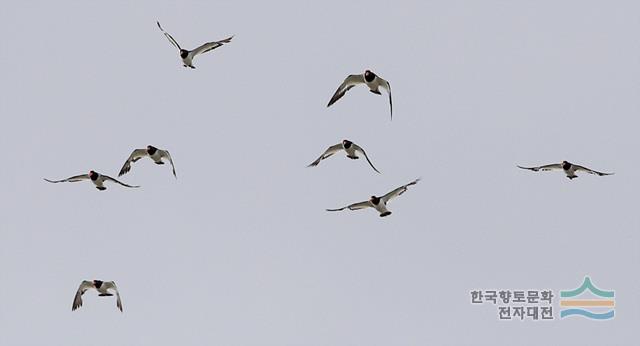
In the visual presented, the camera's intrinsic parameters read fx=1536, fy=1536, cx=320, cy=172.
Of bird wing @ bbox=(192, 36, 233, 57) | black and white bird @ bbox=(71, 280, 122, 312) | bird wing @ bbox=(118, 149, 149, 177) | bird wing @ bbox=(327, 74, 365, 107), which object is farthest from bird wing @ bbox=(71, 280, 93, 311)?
bird wing @ bbox=(327, 74, 365, 107)

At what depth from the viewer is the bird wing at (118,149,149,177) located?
54.2 m

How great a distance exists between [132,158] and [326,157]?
784cm

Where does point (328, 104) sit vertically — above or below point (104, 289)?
above

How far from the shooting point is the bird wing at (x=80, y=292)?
54906 mm

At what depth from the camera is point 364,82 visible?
1908 inches

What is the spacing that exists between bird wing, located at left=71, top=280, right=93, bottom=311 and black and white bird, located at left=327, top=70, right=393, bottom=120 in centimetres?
1246

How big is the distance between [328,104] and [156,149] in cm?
819

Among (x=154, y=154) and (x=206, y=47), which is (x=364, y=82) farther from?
(x=154, y=154)

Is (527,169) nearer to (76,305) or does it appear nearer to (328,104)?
(328,104)

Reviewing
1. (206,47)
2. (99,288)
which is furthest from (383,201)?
(99,288)

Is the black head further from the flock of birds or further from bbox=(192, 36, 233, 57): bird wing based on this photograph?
bbox=(192, 36, 233, 57): bird wing

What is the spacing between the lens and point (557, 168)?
5425 cm

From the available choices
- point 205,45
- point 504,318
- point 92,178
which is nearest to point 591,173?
point 504,318

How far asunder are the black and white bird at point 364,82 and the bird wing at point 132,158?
8.76 m
